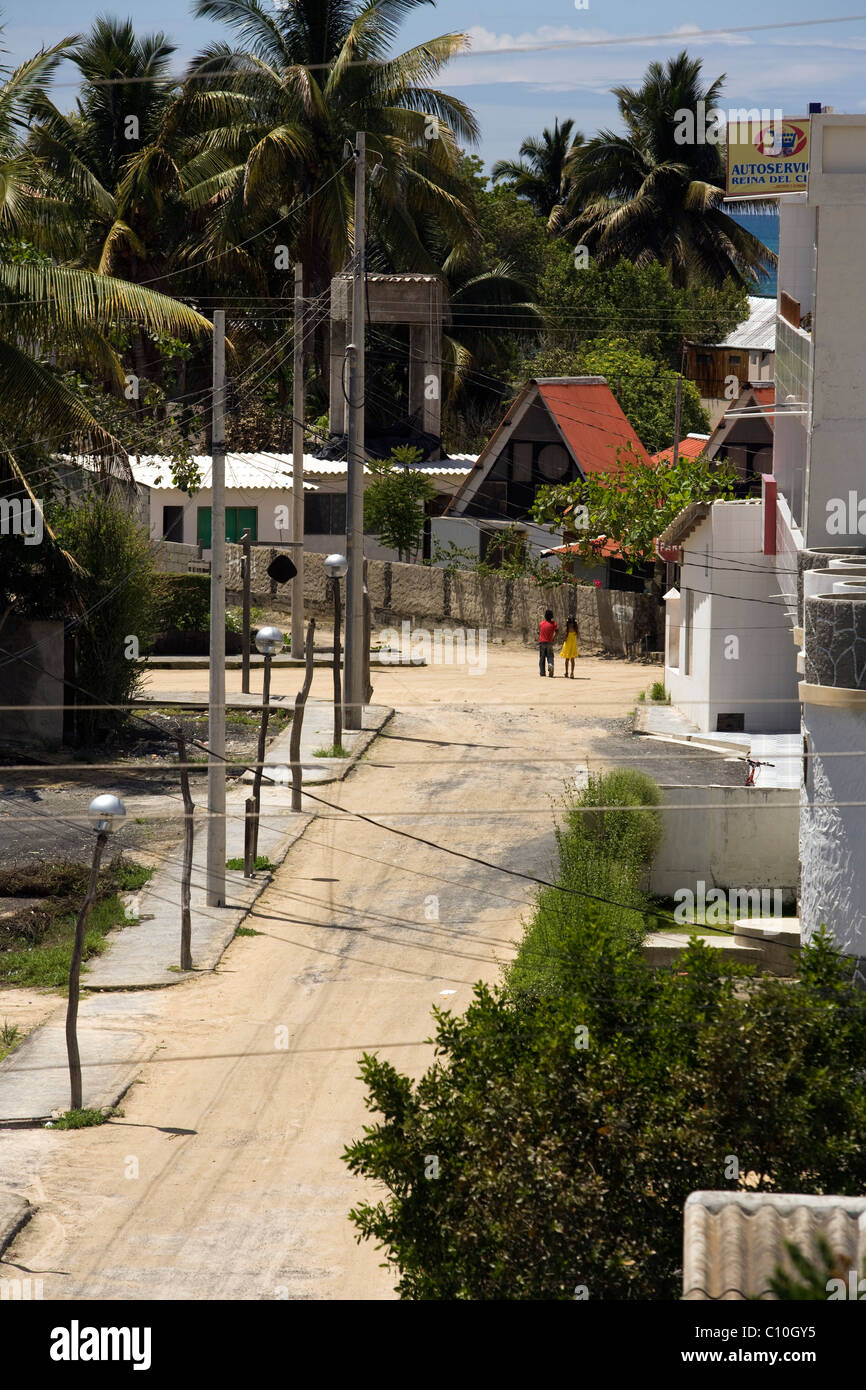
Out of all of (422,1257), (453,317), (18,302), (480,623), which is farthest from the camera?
(453,317)

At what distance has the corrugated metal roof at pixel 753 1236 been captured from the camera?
867 centimetres

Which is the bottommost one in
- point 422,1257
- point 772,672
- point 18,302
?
point 422,1257

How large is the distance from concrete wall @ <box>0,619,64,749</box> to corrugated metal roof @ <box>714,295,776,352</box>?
32724mm

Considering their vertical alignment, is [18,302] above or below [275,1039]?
above

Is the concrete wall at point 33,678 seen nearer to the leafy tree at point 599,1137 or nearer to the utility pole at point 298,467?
the utility pole at point 298,467

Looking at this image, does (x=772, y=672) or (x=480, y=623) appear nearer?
(x=772, y=672)

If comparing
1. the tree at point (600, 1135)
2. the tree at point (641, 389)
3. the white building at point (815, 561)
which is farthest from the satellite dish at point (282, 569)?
the tree at point (600, 1135)

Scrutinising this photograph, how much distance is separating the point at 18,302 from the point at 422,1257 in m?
16.6

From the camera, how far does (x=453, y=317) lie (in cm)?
5338

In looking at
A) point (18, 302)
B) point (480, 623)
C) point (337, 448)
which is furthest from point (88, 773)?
point (337, 448)

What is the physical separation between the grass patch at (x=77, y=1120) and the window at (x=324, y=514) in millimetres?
30631

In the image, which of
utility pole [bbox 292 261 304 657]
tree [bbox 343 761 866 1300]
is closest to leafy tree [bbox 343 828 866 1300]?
tree [bbox 343 761 866 1300]

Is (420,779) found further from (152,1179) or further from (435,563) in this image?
(435,563)

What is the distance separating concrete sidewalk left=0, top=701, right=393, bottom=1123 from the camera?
1458 cm
